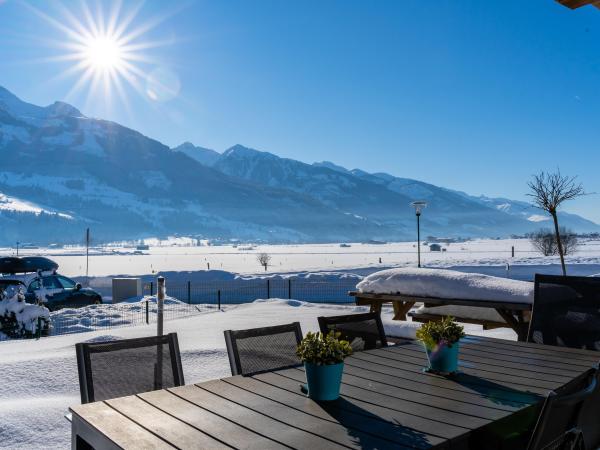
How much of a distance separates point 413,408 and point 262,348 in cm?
125

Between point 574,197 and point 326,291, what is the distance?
36.2ft

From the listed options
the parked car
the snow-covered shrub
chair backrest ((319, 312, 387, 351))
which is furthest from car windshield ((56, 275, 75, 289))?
chair backrest ((319, 312, 387, 351))

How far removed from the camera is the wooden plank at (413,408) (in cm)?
231

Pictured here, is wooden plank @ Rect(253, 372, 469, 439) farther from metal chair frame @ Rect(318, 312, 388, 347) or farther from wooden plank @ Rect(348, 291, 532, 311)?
wooden plank @ Rect(348, 291, 532, 311)

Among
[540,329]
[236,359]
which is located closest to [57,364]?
[236,359]

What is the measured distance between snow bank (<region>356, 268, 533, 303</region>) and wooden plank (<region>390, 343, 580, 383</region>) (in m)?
2.80

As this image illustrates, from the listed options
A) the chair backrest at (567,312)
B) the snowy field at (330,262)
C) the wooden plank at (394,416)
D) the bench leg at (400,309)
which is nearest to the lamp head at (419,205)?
the snowy field at (330,262)

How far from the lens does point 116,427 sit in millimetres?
2256

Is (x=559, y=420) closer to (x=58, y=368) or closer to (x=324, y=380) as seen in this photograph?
(x=324, y=380)

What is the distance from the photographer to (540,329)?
14.9 ft

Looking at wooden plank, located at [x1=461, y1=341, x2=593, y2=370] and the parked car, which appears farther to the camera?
the parked car

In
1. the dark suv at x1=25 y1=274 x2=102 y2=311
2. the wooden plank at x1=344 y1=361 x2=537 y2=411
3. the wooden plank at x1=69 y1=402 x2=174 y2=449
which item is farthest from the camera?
the dark suv at x1=25 y1=274 x2=102 y2=311

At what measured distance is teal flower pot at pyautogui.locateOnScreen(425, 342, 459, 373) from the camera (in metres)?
3.15

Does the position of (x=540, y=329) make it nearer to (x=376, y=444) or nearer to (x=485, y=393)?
(x=485, y=393)
